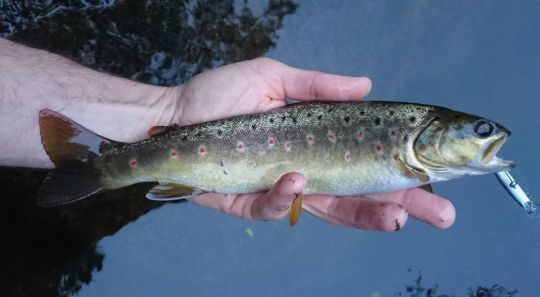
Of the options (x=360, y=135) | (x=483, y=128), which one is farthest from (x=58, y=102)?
(x=483, y=128)

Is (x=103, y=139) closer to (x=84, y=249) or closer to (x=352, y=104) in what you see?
(x=352, y=104)

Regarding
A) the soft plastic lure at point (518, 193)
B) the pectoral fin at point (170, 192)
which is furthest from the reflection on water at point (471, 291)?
the pectoral fin at point (170, 192)

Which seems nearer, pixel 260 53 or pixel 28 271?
pixel 28 271

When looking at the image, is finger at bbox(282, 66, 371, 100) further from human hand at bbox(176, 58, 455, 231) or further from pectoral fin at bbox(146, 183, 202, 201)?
pectoral fin at bbox(146, 183, 202, 201)

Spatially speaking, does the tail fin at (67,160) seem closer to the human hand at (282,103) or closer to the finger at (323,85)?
the human hand at (282,103)

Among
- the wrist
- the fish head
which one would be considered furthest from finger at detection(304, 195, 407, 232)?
the wrist

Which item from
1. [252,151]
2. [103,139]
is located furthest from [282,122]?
[103,139]

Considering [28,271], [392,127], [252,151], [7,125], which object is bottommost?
[28,271]

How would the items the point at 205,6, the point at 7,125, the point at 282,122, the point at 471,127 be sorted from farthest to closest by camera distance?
the point at 205,6 < the point at 7,125 < the point at 282,122 < the point at 471,127
